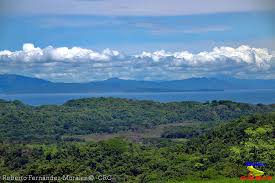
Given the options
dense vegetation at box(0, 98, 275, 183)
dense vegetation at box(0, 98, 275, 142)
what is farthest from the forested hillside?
dense vegetation at box(0, 98, 275, 142)

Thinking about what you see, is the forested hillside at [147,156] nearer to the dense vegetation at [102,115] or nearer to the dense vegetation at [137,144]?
the dense vegetation at [137,144]

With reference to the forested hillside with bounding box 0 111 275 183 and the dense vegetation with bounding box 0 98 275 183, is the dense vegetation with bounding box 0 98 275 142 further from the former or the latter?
the forested hillside with bounding box 0 111 275 183

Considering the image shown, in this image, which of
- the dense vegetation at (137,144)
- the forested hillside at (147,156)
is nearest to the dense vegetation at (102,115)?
the dense vegetation at (137,144)

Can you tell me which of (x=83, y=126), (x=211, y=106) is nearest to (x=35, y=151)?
(x=83, y=126)

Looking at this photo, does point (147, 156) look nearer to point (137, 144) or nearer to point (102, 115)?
point (137, 144)

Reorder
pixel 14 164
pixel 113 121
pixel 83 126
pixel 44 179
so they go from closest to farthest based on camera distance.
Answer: pixel 44 179 → pixel 14 164 → pixel 83 126 → pixel 113 121

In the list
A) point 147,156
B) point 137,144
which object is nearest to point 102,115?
point 137,144

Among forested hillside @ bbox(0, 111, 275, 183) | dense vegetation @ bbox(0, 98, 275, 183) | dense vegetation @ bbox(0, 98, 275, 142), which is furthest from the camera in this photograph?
dense vegetation @ bbox(0, 98, 275, 142)

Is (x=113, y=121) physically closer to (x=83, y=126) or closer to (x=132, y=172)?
(x=83, y=126)
